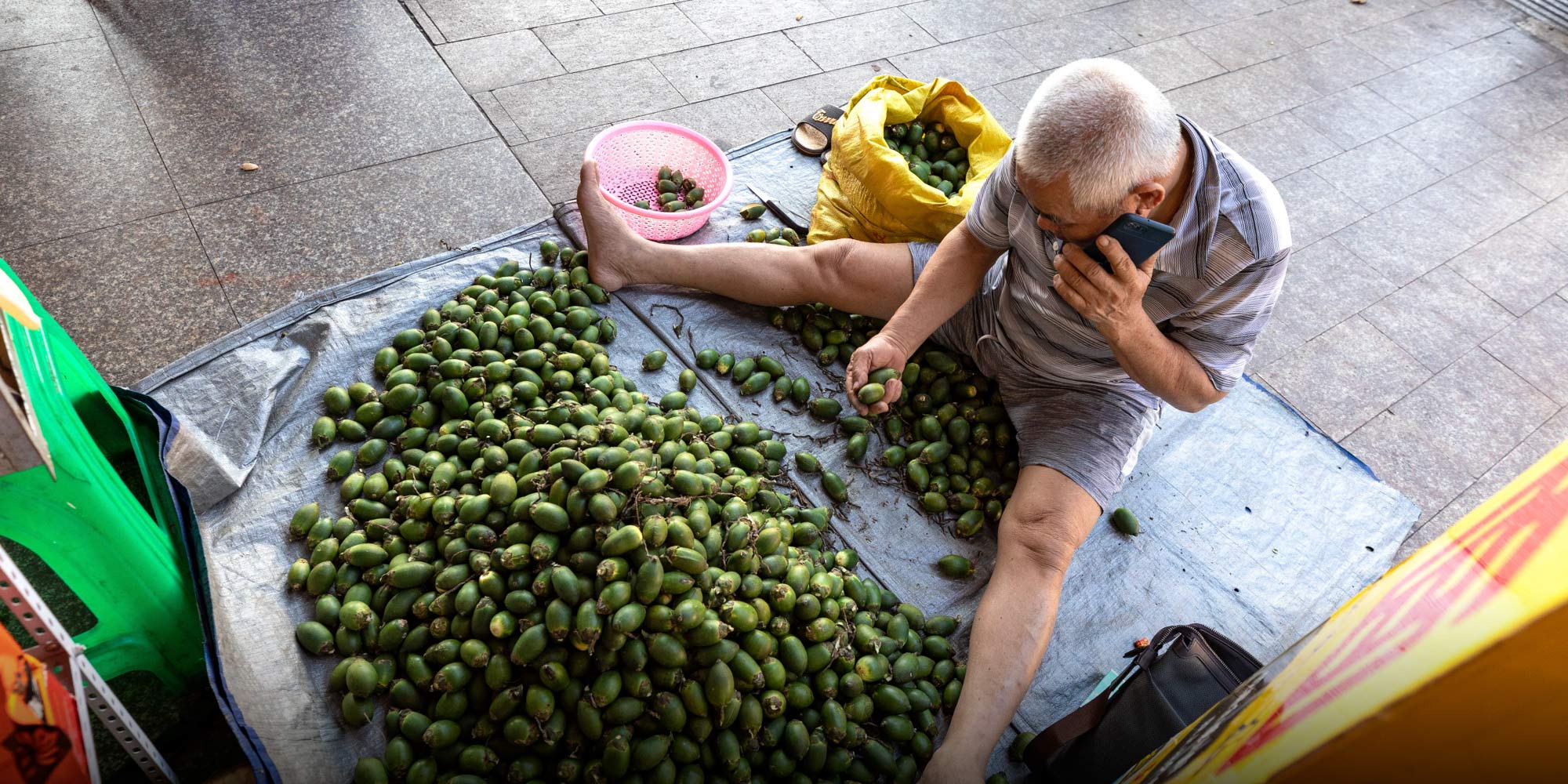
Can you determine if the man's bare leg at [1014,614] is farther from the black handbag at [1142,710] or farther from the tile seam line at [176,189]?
the tile seam line at [176,189]

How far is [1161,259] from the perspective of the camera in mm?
2100

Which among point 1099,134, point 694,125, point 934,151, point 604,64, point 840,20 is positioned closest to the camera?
point 1099,134

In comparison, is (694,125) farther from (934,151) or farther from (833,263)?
(833,263)

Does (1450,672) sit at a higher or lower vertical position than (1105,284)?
higher

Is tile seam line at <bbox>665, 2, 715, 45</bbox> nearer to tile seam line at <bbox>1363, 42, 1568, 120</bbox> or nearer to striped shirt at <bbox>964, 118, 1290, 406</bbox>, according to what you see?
striped shirt at <bbox>964, 118, 1290, 406</bbox>

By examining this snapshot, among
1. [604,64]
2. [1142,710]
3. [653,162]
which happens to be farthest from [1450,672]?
[604,64]

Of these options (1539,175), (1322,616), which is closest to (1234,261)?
(1322,616)

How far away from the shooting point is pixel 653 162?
3.41 meters

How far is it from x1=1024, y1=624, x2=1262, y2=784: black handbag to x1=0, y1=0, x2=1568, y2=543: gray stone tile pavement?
156 centimetres

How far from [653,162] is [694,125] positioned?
0.60m

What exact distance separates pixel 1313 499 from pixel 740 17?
3.50 meters

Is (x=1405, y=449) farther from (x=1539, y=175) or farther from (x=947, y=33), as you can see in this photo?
(x=947, y=33)

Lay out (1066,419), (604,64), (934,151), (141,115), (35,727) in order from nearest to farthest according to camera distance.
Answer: (35,727), (1066,419), (934,151), (141,115), (604,64)

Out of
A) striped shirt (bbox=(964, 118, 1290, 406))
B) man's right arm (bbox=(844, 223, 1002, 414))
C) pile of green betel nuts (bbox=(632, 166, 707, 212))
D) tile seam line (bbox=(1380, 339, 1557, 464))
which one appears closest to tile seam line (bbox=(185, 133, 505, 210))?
pile of green betel nuts (bbox=(632, 166, 707, 212))
